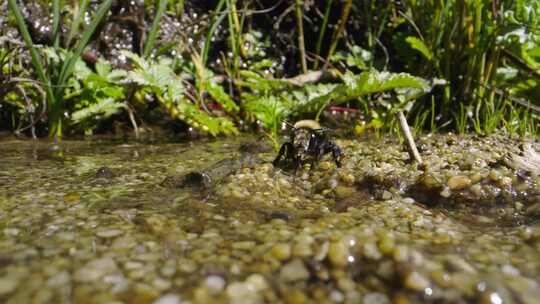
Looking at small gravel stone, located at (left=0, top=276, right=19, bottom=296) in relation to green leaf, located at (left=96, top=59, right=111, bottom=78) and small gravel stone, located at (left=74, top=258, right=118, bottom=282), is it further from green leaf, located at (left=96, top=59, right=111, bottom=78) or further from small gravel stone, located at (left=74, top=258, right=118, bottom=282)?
green leaf, located at (left=96, top=59, right=111, bottom=78)

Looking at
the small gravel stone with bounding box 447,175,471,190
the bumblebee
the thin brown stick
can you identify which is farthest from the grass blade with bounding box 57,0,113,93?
the small gravel stone with bounding box 447,175,471,190

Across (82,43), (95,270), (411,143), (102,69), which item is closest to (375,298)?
(95,270)

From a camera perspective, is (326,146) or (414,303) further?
(326,146)

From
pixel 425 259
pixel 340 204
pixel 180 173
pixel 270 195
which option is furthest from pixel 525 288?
pixel 180 173

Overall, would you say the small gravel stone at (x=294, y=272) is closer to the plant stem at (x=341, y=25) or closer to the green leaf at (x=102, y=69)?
the green leaf at (x=102, y=69)

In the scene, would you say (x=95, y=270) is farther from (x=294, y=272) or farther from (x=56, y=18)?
(x=56, y=18)

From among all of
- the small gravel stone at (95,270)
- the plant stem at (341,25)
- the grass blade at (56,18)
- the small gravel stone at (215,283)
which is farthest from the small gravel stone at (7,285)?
the plant stem at (341,25)

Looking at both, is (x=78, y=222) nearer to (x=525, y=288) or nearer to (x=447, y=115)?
(x=525, y=288)

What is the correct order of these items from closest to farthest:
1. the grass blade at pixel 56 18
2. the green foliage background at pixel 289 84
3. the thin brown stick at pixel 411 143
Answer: the thin brown stick at pixel 411 143 → the grass blade at pixel 56 18 → the green foliage background at pixel 289 84
